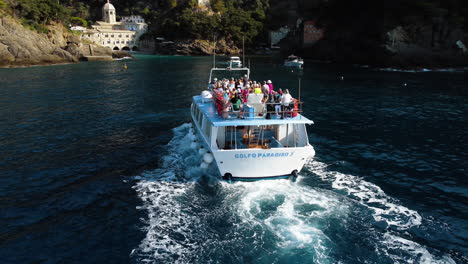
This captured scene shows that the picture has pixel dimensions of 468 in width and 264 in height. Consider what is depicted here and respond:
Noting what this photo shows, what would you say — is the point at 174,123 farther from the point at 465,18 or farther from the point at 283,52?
the point at 283,52

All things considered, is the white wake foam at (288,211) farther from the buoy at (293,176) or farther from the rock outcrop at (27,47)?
the rock outcrop at (27,47)

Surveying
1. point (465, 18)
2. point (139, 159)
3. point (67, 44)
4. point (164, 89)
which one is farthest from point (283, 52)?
point (139, 159)

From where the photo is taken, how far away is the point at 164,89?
49.2 meters

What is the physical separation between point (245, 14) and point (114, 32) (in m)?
58.2

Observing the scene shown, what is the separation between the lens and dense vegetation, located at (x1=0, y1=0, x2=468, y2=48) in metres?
75.7

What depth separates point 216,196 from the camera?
15.9 metres

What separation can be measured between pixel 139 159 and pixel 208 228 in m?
9.36

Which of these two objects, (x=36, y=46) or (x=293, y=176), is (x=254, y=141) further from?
(x=36, y=46)

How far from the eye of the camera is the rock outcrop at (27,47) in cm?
7725

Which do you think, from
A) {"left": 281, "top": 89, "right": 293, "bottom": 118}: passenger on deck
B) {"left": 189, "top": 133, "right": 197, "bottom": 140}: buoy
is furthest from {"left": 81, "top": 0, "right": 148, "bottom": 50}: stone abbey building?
{"left": 281, "top": 89, "right": 293, "bottom": 118}: passenger on deck

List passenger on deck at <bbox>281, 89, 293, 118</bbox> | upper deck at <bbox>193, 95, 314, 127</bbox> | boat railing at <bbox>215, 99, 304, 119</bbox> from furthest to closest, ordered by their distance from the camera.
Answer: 1. passenger on deck at <bbox>281, 89, 293, 118</bbox>
2. boat railing at <bbox>215, 99, 304, 119</bbox>
3. upper deck at <bbox>193, 95, 314, 127</bbox>

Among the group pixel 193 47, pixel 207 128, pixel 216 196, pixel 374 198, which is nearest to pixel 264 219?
pixel 216 196

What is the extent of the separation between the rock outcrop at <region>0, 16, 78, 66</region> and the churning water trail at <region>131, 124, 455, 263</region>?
75.9 meters

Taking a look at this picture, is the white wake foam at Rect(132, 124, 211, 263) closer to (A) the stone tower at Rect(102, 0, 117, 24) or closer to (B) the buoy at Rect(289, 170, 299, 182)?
(B) the buoy at Rect(289, 170, 299, 182)
